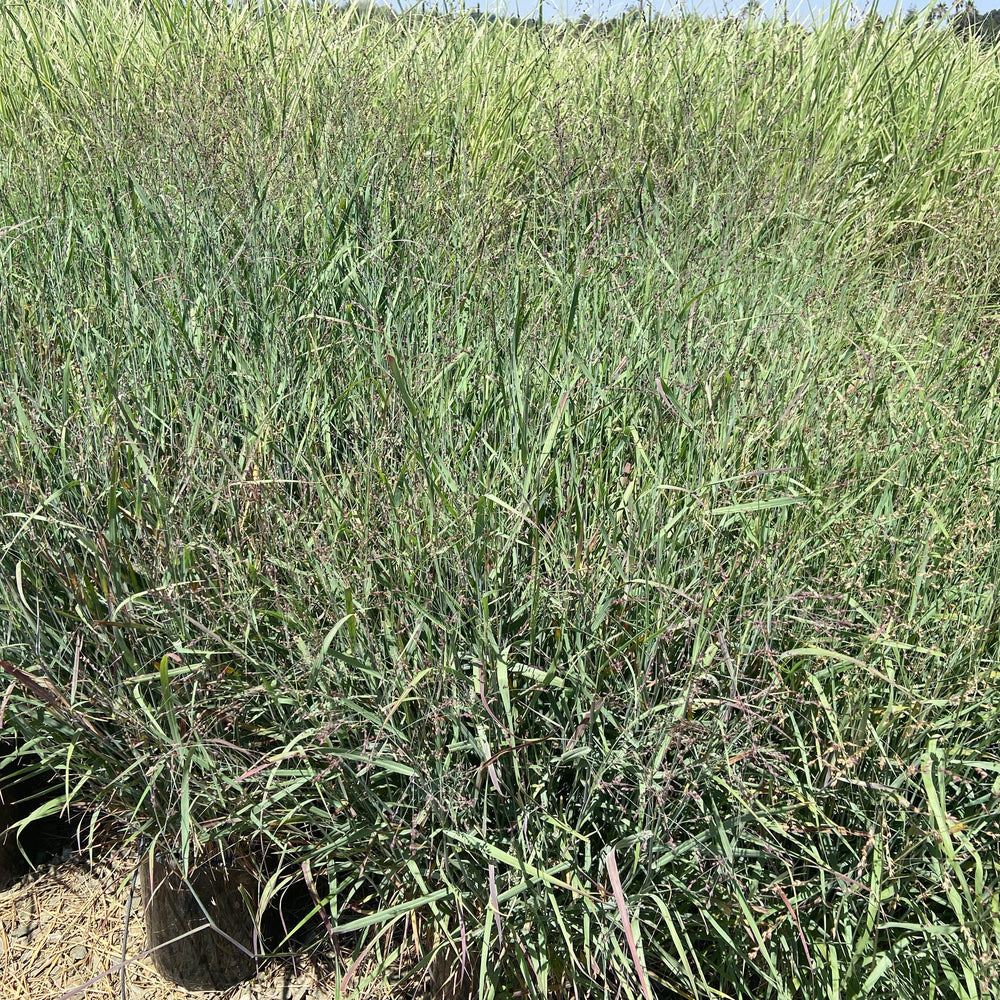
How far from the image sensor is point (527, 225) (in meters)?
2.65

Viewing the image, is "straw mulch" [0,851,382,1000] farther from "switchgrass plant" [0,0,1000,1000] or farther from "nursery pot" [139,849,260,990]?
"switchgrass plant" [0,0,1000,1000]

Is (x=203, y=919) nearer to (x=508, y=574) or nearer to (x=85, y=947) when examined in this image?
(x=85, y=947)

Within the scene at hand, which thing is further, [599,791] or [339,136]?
[339,136]

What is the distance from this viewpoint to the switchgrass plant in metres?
1.41

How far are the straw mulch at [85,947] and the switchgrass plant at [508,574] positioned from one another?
0.55 ft

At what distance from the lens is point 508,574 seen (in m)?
1.59

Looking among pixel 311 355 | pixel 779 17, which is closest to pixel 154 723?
pixel 311 355

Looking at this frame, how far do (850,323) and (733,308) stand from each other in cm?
35

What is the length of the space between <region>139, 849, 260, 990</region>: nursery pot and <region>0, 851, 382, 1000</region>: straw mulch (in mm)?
32

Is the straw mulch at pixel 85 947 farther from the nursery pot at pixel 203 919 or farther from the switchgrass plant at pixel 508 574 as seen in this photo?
the switchgrass plant at pixel 508 574

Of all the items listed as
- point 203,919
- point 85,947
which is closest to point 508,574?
point 203,919

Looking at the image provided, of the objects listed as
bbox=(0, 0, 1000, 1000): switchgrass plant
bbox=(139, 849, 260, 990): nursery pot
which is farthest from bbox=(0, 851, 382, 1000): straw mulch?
bbox=(0, 0, 1000, 1000): switchgrass plant

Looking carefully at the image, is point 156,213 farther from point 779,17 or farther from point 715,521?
point 779,17

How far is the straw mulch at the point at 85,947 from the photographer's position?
1723mm
